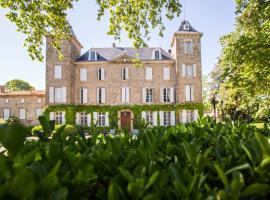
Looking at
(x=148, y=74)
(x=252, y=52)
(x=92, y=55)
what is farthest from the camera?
(x=92, y=55)

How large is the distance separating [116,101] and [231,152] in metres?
31.3

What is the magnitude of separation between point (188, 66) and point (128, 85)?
836cm

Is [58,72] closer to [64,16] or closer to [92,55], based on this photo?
[92,55]

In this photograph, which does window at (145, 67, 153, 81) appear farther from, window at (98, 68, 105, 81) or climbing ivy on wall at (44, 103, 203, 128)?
window at (98, 68, 105, 81)

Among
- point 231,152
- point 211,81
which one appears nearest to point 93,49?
point 211,81

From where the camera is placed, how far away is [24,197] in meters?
0.49

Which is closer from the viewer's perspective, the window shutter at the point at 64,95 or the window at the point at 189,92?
the window shutter at the point at 64,95

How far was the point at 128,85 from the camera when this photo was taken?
106 ft

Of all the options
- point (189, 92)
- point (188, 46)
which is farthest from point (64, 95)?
point (188, 46)

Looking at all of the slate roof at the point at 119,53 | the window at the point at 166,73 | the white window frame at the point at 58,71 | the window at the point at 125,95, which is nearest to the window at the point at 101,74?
the slate roof at the point at 119,53

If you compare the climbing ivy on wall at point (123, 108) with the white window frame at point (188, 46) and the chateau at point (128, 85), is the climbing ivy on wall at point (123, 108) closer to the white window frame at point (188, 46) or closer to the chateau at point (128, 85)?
the chateau at point (128, 85)

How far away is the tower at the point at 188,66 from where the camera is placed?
31516mm

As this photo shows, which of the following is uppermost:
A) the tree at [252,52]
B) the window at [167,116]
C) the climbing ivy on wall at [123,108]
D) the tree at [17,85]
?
the tree at [17,85]

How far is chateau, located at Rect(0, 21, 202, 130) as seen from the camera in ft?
102
